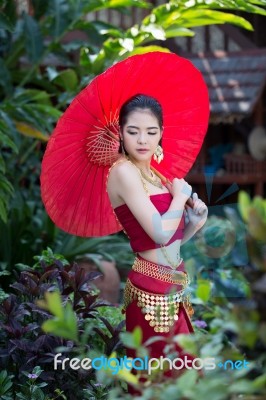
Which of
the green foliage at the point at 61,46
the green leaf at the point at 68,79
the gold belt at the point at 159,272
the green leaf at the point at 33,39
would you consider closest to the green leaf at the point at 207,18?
the green foliage at the point at 61,46

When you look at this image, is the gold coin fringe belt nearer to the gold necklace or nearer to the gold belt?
the gold belt

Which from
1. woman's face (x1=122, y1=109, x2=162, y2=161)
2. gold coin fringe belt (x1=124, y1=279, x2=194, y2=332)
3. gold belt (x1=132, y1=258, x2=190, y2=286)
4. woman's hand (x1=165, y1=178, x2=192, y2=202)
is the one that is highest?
woman's face (x1=122, y1=109, x2=162, y2=161)

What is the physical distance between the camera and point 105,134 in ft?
11.0

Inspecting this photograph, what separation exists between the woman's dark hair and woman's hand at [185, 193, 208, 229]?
0.31m

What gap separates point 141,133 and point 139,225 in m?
0.33

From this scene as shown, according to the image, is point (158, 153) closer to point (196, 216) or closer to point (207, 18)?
point (196, 216)

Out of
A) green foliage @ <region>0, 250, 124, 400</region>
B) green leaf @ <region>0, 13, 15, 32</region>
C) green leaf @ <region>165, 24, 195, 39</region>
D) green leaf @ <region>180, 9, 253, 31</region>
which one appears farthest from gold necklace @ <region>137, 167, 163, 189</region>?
green leaf @ <region>0, 13, 15, 32</region>

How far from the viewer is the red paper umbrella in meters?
3.24

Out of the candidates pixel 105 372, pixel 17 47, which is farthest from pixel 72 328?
pixel 17 47

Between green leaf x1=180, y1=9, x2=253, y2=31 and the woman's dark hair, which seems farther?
green leaf x1=180, y1=9, x2=253, y2=31

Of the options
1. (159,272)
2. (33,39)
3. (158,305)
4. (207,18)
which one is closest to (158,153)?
(159,272)

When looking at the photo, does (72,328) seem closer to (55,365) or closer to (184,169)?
(55,365)

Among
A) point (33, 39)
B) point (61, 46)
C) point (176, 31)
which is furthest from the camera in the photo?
point (61, 46)

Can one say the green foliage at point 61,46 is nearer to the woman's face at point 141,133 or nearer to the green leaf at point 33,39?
the green leaf at point 33,39
